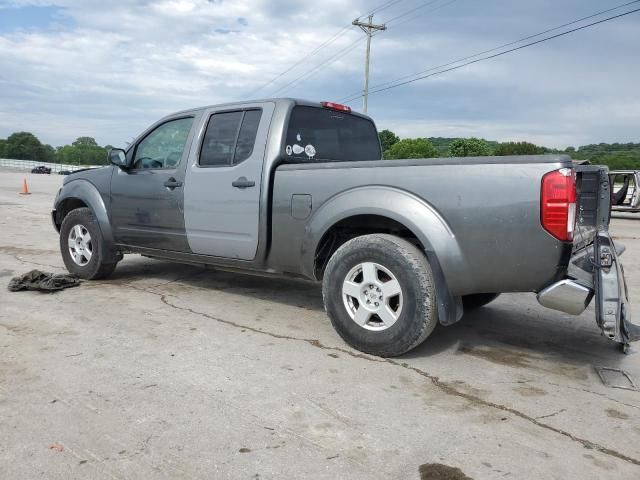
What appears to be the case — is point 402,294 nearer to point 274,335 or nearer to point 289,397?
point 289,397

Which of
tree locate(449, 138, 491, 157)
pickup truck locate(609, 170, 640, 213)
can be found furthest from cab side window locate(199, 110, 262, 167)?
tree locate(449, 138, 491, 157)

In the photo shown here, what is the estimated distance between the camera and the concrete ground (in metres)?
2.41

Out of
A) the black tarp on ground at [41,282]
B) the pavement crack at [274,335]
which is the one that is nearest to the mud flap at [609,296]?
the pavement crack at [274,335]

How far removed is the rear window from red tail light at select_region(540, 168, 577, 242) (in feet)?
7.24

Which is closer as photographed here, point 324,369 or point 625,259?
point 324,369

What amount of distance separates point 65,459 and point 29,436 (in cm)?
32

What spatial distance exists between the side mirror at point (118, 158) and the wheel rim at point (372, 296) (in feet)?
9.91

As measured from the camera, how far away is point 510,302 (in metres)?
5.59

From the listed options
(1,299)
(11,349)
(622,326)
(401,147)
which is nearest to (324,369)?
(622,326)

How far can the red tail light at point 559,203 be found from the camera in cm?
308

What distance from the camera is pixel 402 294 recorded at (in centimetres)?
358

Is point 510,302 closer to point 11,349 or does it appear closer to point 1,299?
point 11,349

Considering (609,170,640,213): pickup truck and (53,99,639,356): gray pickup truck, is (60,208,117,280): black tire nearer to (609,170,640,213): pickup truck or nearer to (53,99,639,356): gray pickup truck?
(53,99,639,356): gray pickup truck

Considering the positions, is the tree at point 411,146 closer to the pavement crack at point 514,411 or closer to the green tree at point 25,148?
the pavement crack at point 514,411
